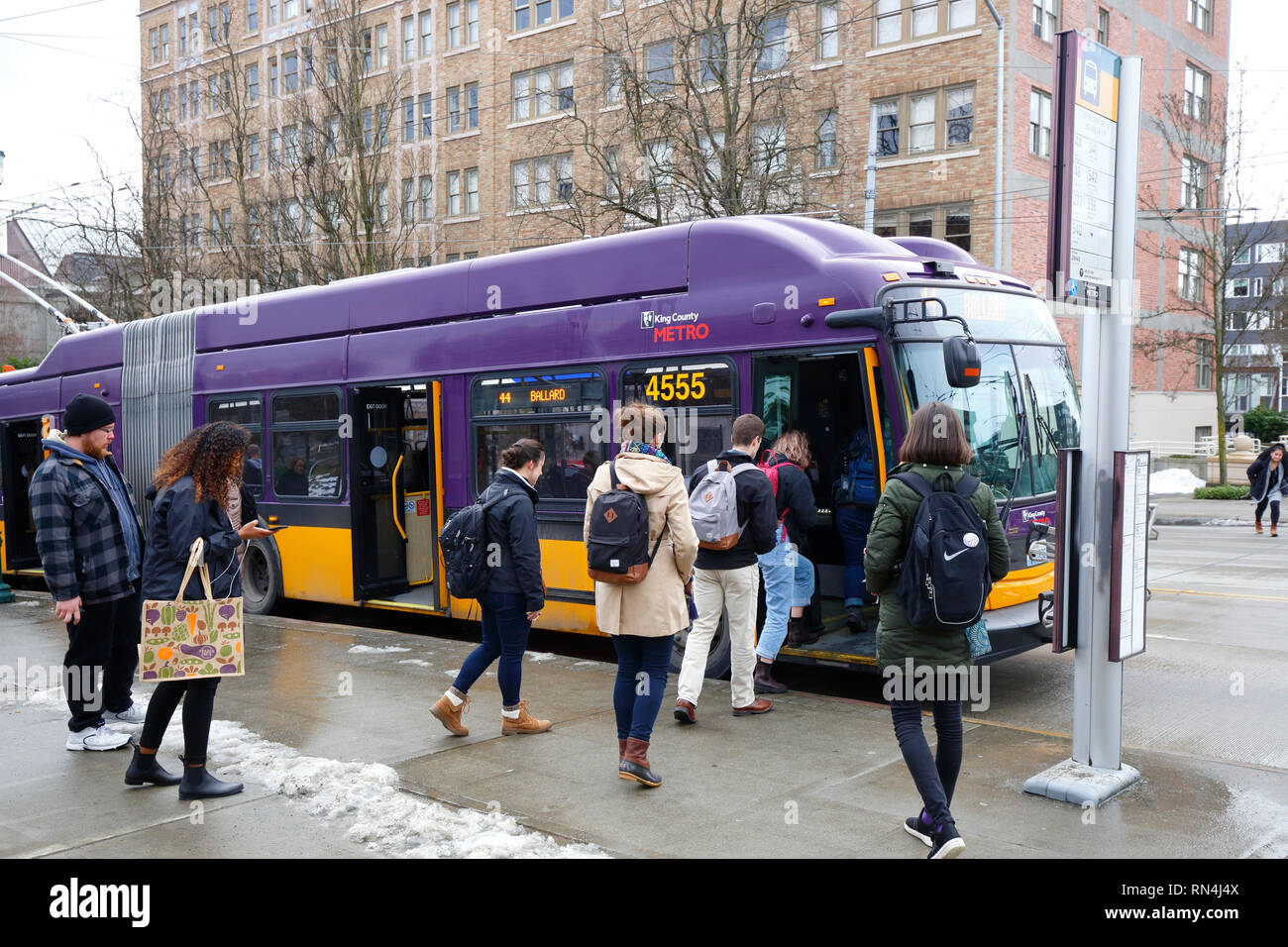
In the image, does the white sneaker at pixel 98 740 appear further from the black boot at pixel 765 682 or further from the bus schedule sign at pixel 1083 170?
the bus schedule sign at pixel 1083 170

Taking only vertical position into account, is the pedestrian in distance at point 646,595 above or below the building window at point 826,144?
below

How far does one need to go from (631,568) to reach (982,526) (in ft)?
5.69

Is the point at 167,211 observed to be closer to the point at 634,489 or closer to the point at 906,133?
the point at 906,133

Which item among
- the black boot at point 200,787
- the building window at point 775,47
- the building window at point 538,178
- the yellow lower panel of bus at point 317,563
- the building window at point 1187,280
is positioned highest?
the building window at point 775,47

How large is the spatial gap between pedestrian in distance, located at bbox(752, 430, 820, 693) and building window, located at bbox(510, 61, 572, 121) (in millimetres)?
29482

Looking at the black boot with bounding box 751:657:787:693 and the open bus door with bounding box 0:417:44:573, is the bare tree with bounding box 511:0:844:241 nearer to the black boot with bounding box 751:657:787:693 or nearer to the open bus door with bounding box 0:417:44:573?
the open bus door with bounding box 0:417:44:573

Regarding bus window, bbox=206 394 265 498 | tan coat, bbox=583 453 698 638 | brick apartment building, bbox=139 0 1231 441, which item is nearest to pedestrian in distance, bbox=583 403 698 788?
tan coat, bbox=583 453 698 638

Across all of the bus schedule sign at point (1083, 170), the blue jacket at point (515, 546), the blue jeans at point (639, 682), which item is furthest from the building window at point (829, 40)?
the blue jeans at point (639, 682)

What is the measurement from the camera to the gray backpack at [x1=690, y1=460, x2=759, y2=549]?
21.6ft

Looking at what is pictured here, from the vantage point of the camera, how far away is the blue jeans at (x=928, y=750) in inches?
180

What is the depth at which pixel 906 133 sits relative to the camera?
29.2 metres

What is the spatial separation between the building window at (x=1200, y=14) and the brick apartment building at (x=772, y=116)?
3.6 inches

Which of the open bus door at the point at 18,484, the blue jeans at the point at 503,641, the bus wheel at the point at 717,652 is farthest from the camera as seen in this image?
the open bus door at the point at 18,484

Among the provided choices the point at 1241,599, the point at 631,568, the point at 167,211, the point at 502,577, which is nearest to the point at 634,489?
the point at 631,568
